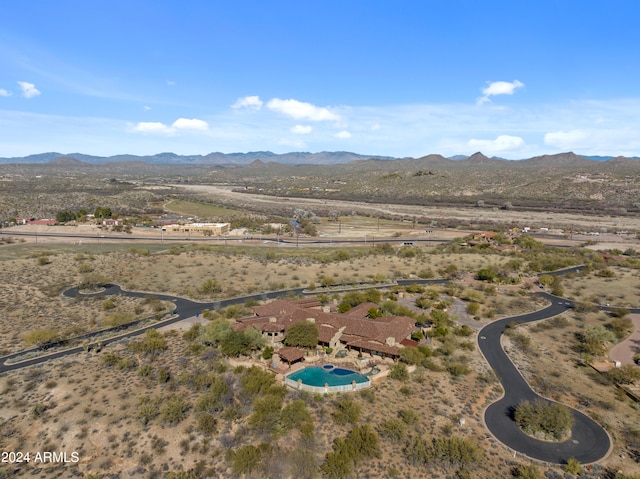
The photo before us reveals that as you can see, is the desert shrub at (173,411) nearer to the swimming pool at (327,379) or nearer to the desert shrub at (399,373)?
the swimming pool at (327,379)

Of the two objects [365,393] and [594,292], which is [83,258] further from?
[594,292]

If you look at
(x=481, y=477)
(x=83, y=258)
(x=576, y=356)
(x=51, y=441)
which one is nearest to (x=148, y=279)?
(x=83, y=258)

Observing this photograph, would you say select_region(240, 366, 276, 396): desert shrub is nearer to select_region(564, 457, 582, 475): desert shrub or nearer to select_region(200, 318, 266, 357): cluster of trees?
select_region(200, 318, 266, 357): cluster of trees

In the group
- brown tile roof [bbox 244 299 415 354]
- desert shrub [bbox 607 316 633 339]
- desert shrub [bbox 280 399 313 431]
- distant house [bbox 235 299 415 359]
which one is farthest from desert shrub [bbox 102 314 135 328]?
desert shrub [bbox 607 316 633 339]

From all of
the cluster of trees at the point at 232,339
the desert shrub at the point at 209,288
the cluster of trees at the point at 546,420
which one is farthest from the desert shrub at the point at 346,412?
the desert shrub at the point at 209,288

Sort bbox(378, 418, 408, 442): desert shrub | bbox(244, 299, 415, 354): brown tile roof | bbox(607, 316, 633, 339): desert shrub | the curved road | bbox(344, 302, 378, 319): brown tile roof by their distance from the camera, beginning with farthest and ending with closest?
bbox(344, 302, 378, 319): brown tile roof, bbox(607, 316, 633, 339): desert shrub, bbox(244, 299, 415, 354): brown tile roof, bbox(378, 418, 408, 442): desert shrub, the curved road

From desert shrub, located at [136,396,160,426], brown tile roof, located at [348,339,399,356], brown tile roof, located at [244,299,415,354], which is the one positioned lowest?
desert shrub, located at [136,396,160,426]
